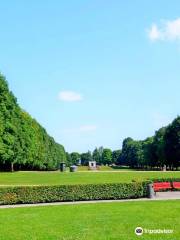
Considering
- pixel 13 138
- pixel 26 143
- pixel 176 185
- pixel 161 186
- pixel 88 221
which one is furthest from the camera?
pixel 26 143

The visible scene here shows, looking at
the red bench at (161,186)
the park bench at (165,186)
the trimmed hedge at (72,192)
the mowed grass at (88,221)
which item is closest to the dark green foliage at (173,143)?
the park bench at (165,186)

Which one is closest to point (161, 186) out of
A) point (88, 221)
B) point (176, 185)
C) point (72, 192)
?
point (176, 185)

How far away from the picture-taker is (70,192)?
90.1 ft

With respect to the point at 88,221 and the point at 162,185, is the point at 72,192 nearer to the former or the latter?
the point at 162,185

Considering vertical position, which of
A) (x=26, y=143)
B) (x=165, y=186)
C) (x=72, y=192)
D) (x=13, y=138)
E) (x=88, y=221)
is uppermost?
(x=26, y=143)

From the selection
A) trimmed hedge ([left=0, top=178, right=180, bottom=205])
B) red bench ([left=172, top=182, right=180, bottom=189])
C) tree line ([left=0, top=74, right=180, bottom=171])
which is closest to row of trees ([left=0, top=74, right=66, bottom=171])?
tree line ([left=0, top=74, right=180, bottom=171])

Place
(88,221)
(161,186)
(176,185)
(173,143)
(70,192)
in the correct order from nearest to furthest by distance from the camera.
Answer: (88,221), (70,192), (161,186), (176,185), (173,143)

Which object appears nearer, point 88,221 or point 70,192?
point 88,221

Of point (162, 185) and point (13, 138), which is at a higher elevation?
point (13, 138)

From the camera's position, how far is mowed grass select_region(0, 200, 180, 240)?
49.5 feet

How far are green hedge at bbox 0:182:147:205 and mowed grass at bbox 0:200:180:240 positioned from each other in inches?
115

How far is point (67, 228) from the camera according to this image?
16.5 metres

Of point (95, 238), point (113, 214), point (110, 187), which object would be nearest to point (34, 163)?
point (110, 187)

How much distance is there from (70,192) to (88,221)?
375 inches
